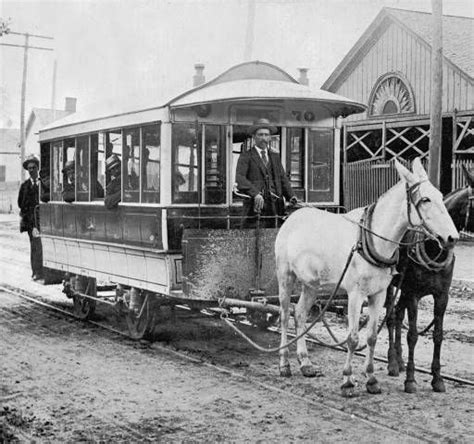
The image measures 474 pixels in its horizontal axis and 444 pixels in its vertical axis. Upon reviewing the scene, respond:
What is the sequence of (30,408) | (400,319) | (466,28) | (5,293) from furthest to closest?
(466,28), (5,293), (400,319), (30,408)

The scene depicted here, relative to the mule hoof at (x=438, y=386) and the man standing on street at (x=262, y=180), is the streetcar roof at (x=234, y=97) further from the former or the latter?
the mule hoof at (x=438, y=386)

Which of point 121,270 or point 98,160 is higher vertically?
point 98,160

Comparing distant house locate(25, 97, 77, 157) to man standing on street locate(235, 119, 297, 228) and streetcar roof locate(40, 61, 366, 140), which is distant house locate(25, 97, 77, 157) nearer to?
streetcar roof locate(40, 61, 366, 140)

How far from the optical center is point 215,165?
8.48 metres

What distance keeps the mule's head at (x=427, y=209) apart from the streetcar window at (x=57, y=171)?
6268mm

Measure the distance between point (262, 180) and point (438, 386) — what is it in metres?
2.98

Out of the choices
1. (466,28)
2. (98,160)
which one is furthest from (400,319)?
(466,28)

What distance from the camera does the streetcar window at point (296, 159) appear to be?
9.08 meters

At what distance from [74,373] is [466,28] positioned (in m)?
18.5

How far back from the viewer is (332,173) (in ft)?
30.9

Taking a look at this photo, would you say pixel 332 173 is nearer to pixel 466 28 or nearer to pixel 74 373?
pixel 74 373

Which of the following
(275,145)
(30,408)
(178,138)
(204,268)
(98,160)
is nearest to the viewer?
(30,408)

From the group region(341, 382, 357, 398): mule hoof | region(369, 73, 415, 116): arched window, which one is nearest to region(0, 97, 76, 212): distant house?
region(369, 73, 415, 116): arched window

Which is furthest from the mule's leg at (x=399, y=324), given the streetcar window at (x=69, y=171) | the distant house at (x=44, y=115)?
the distant house at (x=44, y=115)
